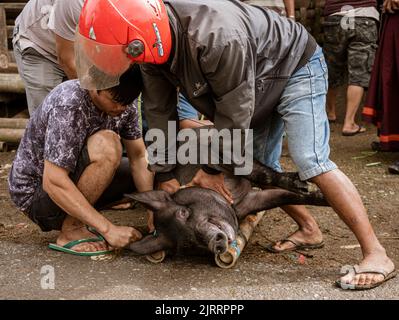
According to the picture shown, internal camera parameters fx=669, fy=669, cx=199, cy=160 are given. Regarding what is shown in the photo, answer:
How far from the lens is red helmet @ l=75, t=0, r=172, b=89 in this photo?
338 centimetres

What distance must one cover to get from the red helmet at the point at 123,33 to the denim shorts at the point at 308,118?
0.80 meters

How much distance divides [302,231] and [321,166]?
829 millimetres

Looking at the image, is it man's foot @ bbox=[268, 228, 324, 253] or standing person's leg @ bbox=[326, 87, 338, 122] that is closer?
man's foot @ bbox=[268, 228, 324, 253]

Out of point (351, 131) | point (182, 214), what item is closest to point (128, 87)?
point (182, 214)

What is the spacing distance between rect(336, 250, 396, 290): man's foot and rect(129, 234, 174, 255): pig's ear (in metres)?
1.04

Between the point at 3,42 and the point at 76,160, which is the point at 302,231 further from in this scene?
the point at 3,42

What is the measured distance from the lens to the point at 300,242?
14.4 ft

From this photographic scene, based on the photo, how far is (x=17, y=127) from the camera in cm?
751

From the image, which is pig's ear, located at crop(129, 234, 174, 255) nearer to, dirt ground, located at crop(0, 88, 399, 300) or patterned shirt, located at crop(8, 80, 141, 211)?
dirt ground, located at crop(0, 88, 399, 300)

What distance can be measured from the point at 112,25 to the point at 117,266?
1.49m

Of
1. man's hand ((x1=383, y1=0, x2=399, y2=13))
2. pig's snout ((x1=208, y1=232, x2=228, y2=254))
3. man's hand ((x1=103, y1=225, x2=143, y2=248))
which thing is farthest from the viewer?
man's hand ((x1=383, y1=0, x2=399, y2=13))

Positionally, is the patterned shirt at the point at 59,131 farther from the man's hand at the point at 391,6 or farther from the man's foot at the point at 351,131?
the man's foot at the point at 351,131

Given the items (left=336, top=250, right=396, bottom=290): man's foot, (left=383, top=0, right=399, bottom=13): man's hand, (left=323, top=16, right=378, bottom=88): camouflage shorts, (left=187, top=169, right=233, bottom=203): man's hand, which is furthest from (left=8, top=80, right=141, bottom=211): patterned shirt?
(left=323, top=16, right=378, bottom=88): camouflage shorts

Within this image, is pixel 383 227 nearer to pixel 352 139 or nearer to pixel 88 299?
pixel 88 299
